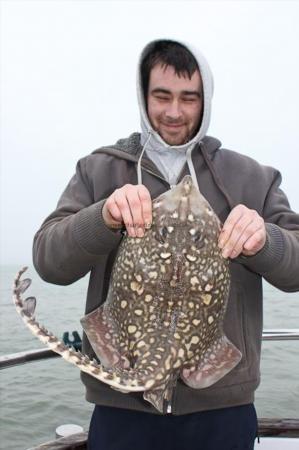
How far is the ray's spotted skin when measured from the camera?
7.44 feet

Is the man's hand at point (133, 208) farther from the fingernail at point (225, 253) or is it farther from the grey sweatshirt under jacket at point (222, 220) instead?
the fingernail at point (225, 253)

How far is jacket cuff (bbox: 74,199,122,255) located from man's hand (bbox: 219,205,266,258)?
532 millimetres

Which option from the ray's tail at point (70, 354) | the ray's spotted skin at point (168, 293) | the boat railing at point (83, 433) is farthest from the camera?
the boat railing at point (83, 433)

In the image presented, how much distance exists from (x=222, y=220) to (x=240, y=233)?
66 cm

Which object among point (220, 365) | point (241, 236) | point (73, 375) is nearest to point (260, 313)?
point (220, 365)

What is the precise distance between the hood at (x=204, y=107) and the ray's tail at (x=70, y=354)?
4.29 feet

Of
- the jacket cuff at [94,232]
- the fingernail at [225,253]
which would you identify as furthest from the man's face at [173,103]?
the fingernail at [225,253]

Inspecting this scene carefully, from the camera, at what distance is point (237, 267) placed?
294cm

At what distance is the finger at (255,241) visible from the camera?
91.9 inches

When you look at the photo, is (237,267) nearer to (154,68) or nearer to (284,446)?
(154,68)

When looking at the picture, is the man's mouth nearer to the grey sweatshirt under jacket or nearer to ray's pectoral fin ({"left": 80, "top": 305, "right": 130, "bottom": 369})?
the grey sweatshirt under jacket

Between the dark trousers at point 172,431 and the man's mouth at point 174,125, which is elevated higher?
the man's mouth at point 174,125

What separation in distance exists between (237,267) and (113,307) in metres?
0.83

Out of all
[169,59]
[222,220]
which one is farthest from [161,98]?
[222,220]
